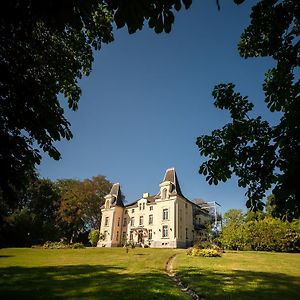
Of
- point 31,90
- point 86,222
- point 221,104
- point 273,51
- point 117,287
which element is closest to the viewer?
point 31,90

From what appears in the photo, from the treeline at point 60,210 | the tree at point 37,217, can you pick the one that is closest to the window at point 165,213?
the treeline at point 60,210

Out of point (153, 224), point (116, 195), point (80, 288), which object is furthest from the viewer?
point (116, 195)

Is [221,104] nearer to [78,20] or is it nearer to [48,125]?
[48,125]

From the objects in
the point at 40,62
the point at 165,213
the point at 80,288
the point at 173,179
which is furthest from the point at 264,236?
the point at 40,62

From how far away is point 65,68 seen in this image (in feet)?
27.8

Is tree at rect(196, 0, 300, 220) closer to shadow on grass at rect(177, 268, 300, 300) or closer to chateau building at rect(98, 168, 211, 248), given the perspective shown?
shadow on grass at rect(177, 268, 300, 300)

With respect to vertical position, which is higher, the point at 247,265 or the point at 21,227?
the point at 21,227

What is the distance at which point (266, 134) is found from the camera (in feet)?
23.1

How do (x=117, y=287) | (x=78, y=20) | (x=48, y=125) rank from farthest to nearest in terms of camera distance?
(x=117, y=287), (x=48, y=125), (x=78, y=20)

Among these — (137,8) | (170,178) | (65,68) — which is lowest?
(137,8)

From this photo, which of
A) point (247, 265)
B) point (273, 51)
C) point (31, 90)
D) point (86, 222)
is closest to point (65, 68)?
point (31, 90)

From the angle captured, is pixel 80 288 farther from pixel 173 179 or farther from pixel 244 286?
pixel 173 179

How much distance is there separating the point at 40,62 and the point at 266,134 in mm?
6087

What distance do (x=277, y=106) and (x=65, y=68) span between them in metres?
6.10
